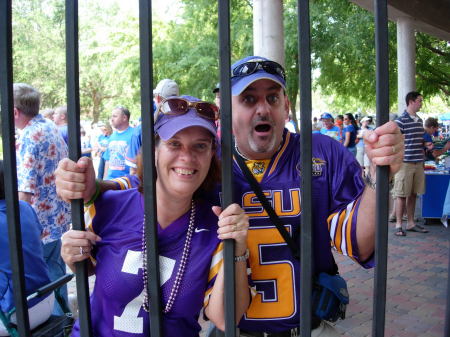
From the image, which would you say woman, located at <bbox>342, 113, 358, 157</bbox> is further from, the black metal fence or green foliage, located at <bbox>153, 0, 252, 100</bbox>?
the black metal fence

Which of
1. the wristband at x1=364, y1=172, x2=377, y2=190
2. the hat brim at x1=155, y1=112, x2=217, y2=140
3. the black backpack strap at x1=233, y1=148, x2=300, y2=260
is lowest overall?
the black backpack strap at x1=233, y1=148, x2=300, y2=260

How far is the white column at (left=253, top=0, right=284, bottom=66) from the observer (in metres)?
6.34

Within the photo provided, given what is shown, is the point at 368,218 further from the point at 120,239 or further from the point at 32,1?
the point at 32,1


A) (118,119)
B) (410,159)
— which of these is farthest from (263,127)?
(410,159)

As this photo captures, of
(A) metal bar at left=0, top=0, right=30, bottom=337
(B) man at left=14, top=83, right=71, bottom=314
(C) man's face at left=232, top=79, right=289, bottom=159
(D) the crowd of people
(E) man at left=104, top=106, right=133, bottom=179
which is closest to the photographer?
(A) metal bar at left=0, top=0, right=30, bottom=337

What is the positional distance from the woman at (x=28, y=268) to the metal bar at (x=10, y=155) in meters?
1.19

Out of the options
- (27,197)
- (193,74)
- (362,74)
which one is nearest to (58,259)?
(27,197)

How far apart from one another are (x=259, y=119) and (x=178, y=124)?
1.86 ft

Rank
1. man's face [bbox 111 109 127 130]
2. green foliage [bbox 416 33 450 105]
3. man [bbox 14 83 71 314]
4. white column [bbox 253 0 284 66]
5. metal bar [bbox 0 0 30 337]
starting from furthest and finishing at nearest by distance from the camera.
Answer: green foliage [bbox 416 33 450 105] < man's face [bbox 111 109 127 130] < white column [bbox 253 0 284 66] < man [bbox 14 83 71 314] < metal bar [bbox 0 0 30 337]

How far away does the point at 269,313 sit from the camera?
200cm

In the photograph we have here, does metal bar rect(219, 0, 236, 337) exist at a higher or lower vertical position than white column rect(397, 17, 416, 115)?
lower

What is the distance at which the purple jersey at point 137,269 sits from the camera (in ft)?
5.63

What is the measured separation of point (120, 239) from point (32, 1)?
35421mm

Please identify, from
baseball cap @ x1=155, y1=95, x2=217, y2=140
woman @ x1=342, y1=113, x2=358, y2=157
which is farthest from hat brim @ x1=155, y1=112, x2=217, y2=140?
woman @ x1=342, y1=113, x2=358, y2=157
